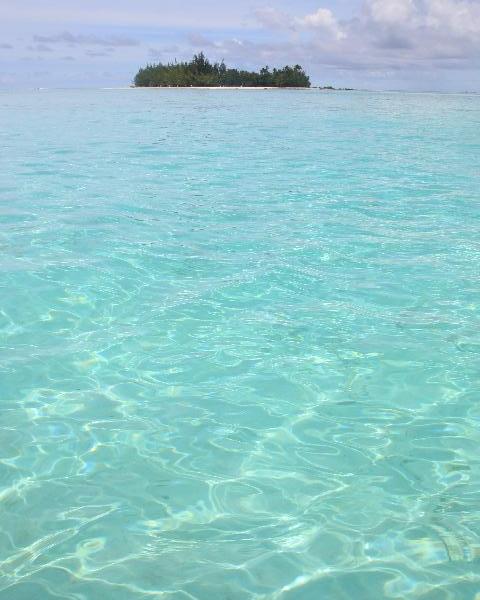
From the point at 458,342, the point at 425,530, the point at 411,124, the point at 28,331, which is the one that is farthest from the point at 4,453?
the point at 411,124

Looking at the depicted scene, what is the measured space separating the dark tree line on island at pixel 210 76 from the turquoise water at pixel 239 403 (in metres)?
88.1

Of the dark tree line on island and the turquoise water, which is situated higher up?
the dark tree line on island

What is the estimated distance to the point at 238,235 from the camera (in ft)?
26.2

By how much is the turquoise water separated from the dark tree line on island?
8813 centimetres

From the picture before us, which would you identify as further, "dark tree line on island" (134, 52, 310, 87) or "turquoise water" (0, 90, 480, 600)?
"dark tree line on island" (134, 52, 310, 87)

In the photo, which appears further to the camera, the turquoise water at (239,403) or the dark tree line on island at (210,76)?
the dark tree line on island at (210,76)

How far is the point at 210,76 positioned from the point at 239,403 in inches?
3716

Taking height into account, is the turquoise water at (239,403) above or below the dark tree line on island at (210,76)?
below

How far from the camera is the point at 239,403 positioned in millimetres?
4059

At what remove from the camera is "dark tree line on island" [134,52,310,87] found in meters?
91.8

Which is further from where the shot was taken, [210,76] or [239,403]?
[210,76]

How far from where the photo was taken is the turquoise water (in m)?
2.74

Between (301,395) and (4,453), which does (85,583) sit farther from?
(301,395)

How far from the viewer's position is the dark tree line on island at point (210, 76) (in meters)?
91.8
